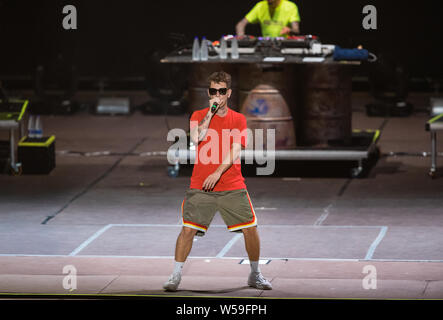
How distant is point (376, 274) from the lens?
8.60 m

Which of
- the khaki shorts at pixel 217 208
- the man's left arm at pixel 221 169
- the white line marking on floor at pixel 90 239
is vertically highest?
the man's left arm at pixel 221 169

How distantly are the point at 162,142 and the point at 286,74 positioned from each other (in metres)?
4.14

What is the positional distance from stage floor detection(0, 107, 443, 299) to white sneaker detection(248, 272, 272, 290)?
7cm

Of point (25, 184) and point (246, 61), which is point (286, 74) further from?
point (25, 184)

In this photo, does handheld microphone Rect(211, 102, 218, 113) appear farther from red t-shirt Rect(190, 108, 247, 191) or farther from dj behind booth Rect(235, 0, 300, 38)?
dj behind booth Rect(235, 0, 300, 38)

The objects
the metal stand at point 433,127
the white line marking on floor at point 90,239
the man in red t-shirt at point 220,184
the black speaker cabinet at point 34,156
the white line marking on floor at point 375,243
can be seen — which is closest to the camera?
the man in red t-shirt at point 220,184

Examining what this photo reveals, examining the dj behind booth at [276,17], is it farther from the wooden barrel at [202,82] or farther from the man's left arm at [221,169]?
the man's left arm at [221,169]

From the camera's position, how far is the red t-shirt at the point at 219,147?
766 cm

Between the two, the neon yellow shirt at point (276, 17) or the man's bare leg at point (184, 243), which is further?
the neon yellow shirt at point (276, 17)

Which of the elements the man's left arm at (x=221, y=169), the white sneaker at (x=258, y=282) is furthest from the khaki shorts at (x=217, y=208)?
the white sneaker at (x=258, y=282)

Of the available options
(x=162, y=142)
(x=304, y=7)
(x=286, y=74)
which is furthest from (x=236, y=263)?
(x=304, y=7)

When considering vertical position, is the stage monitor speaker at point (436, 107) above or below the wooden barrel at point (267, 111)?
below

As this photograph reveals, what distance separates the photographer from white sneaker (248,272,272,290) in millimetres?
7691

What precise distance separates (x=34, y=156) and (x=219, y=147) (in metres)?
7.36
